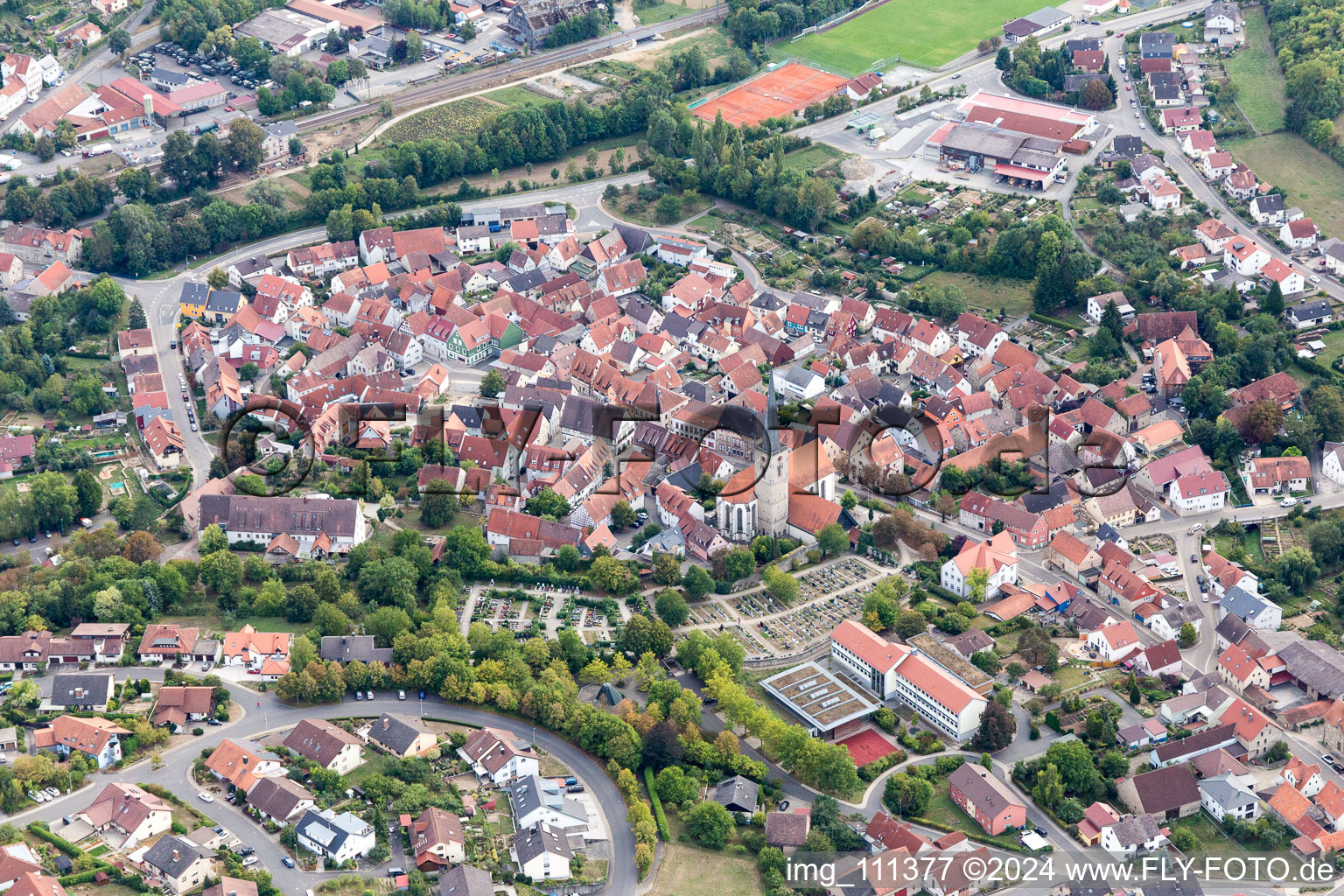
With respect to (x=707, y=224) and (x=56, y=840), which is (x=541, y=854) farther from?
(x=707, y=224)

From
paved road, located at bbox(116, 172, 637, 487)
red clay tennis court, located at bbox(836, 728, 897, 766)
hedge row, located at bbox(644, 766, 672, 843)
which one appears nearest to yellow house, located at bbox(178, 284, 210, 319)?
paved road, located at bbox(116, 172, 637, 487)

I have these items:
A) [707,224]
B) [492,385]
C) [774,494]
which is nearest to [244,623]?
[492,385]

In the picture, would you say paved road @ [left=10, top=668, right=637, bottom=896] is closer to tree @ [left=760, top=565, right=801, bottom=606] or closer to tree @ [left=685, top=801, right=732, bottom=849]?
tree @ [left=685, top=801, right=732, bottom=849]

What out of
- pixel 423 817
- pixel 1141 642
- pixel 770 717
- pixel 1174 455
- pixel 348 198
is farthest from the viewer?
pixel 348 198

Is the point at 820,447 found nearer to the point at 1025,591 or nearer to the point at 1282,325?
the point at 1025,591

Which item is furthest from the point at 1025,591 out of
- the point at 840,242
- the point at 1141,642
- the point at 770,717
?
the point at 840,242

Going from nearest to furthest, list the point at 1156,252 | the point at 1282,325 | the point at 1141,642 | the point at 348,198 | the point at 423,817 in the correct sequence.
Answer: the point at 423,817, the point at 1141,642, the point at 1282,325, the point at 1156,252, the point at 348,198

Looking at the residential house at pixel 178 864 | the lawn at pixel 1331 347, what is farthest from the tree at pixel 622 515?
the lawn at pixel 1331 347
